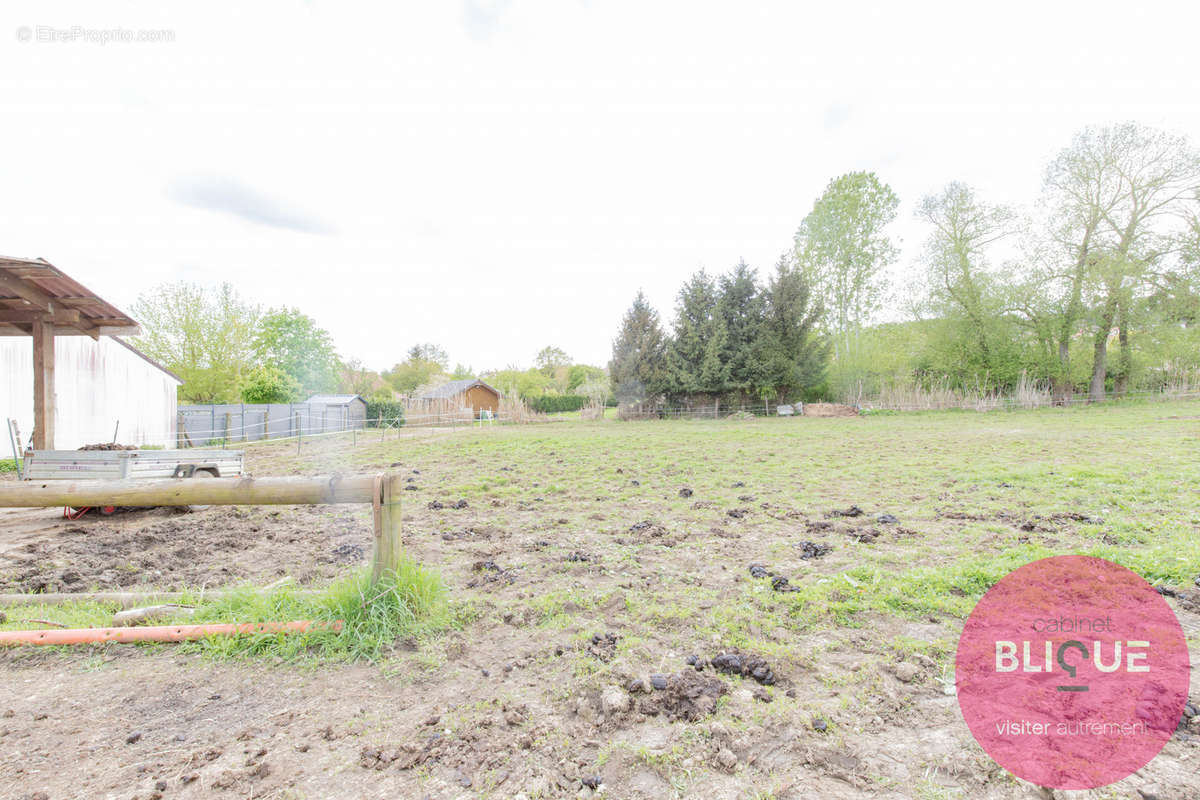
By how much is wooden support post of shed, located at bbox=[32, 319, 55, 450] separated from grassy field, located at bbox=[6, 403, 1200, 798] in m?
2.48

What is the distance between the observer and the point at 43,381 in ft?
19.7

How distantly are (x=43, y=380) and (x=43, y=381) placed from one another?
13mm

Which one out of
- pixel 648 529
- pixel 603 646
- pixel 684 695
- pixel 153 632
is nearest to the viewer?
pixel 684 695

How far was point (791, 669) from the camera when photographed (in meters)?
2.49

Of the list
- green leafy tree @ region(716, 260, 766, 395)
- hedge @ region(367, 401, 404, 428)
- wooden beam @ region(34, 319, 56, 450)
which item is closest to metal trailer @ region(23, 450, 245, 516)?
wooden beam @ region(34, 319, 56, 450)

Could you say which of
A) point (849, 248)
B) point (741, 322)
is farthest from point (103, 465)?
point (849, 248)

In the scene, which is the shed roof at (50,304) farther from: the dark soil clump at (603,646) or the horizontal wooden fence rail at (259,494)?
the dark soil clump at (603,646)

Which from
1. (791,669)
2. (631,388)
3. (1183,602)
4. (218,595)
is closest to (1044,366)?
(631,388)

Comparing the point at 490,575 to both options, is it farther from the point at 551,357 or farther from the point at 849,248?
the point at 551,357

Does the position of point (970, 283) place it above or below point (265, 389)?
above

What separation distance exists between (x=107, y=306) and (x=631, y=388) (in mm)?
24169

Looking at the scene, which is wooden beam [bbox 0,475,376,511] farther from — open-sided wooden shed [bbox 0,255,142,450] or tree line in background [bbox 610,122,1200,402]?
tree line in background [bbox 610,122,1200,402]

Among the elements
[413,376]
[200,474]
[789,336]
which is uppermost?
[789,336]

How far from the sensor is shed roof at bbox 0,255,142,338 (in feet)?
17.2
